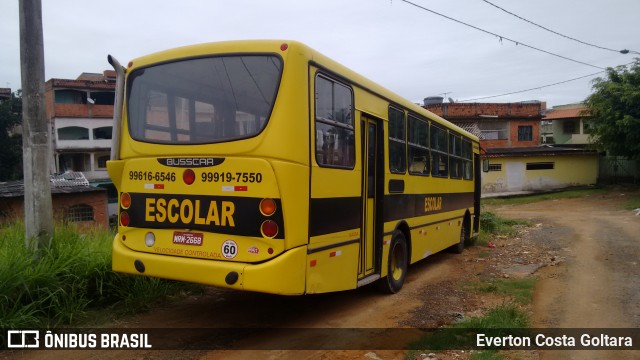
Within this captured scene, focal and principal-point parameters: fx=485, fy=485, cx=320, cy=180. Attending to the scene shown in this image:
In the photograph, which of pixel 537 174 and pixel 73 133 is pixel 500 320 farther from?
pixel 73 133

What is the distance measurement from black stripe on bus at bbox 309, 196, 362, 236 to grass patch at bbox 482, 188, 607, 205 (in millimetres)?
24031

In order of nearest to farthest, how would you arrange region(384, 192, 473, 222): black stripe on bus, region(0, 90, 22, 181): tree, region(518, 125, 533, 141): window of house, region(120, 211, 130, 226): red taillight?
region(120, 211, 130, 226): red taillight
region(384, 192, 473, 222): black stripe on bus
region(0, 90, 22, 181): tree
region(518, 125, 533, 141): window of house

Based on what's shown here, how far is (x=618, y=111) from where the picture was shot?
25812mm

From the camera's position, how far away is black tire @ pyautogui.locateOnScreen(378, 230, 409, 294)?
714 centimetres

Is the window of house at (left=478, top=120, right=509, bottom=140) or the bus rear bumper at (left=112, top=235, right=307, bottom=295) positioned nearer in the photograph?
the bus rear bumper at (left=112, top=235, right=307, bottom=295)

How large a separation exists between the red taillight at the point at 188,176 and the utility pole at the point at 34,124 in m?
2.06

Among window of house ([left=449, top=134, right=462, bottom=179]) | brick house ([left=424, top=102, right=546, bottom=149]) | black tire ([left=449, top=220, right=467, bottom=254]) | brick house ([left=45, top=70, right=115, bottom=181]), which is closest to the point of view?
window of house ([left=449, top=134, right=462, bottom=179])

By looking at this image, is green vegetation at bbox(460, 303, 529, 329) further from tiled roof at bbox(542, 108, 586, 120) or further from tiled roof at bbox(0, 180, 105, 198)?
tiled roof at bbox(542, 108, 586, 120)

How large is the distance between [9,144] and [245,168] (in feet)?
116

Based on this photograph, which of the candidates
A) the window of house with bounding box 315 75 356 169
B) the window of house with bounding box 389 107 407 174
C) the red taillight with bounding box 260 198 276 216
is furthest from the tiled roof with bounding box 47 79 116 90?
the red taillight with bounding box 260 198 276 216

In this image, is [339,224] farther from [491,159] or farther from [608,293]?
[491,159]

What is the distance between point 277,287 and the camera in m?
4.53

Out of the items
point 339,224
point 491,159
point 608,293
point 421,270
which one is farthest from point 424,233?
point 491,159

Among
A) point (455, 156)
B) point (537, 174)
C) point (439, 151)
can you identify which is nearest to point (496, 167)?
point (537, 174)
